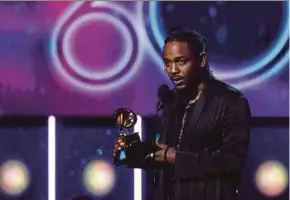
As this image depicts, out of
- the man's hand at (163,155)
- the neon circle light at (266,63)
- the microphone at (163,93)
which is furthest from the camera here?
the neon circle light at (266,63)

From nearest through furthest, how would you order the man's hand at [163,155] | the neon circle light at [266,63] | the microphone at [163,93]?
the man's hand at [163,155], the microphone at [163,93], the neon circle light at [266,63]

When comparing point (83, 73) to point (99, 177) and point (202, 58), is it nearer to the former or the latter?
point (99, 177)

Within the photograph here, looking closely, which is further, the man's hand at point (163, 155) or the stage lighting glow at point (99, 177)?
the stage lighting glow at point (99, 177)

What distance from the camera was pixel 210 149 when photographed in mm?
1514

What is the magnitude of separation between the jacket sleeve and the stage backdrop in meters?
0.69

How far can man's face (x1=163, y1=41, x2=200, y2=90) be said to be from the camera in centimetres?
149

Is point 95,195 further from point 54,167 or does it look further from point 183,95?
point 183,95

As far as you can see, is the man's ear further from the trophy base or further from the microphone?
the trophy base

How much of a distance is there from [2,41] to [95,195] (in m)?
0.67

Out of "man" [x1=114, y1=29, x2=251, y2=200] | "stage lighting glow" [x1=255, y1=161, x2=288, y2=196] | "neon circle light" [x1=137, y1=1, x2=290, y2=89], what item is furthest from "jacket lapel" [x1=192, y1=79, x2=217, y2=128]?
"stage lighting glow" [x1=255, y1=161, x2=288, y2=196]

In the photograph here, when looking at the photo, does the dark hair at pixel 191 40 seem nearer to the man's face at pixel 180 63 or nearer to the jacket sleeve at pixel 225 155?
the man's face at pixel 180 63

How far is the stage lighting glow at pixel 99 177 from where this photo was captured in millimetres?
2232

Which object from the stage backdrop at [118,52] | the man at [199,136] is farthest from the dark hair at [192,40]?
the stage backdrop at [118,52]

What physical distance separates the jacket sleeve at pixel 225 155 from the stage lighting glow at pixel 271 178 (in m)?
0.75
